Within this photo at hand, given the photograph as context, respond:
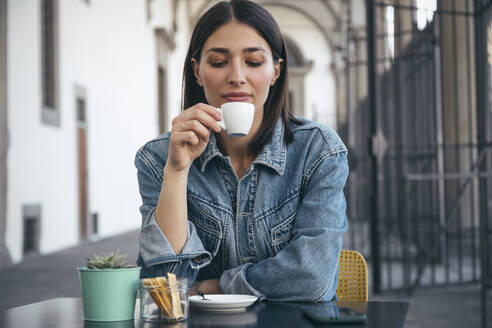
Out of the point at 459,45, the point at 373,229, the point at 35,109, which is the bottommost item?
the point at 373,229

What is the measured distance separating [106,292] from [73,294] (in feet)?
14.0

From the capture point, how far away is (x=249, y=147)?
191cm

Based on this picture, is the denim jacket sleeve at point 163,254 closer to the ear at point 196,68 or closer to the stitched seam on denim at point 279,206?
the stitched seam on denim at point 279,206

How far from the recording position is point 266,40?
1.85 meters

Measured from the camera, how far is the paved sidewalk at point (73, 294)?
175 inches

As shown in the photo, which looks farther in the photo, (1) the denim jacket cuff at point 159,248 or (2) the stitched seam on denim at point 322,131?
(2) the stitched seam on denim at point 322,131

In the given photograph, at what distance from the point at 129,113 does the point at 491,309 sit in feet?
32.6

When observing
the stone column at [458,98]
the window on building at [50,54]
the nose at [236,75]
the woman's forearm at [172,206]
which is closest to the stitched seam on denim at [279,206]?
the woman's forearm at [172,206]

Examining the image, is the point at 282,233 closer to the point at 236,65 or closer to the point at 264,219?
the point at 264,219

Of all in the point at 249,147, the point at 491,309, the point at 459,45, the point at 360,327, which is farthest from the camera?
the point at 459,45

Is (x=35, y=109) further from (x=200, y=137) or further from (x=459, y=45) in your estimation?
(x=200, y=137)

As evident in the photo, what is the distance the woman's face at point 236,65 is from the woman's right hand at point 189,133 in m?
0.22

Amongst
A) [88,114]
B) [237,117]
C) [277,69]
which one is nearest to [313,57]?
[88,114]

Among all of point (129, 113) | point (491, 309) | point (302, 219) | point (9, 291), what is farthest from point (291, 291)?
point (129, 113)
